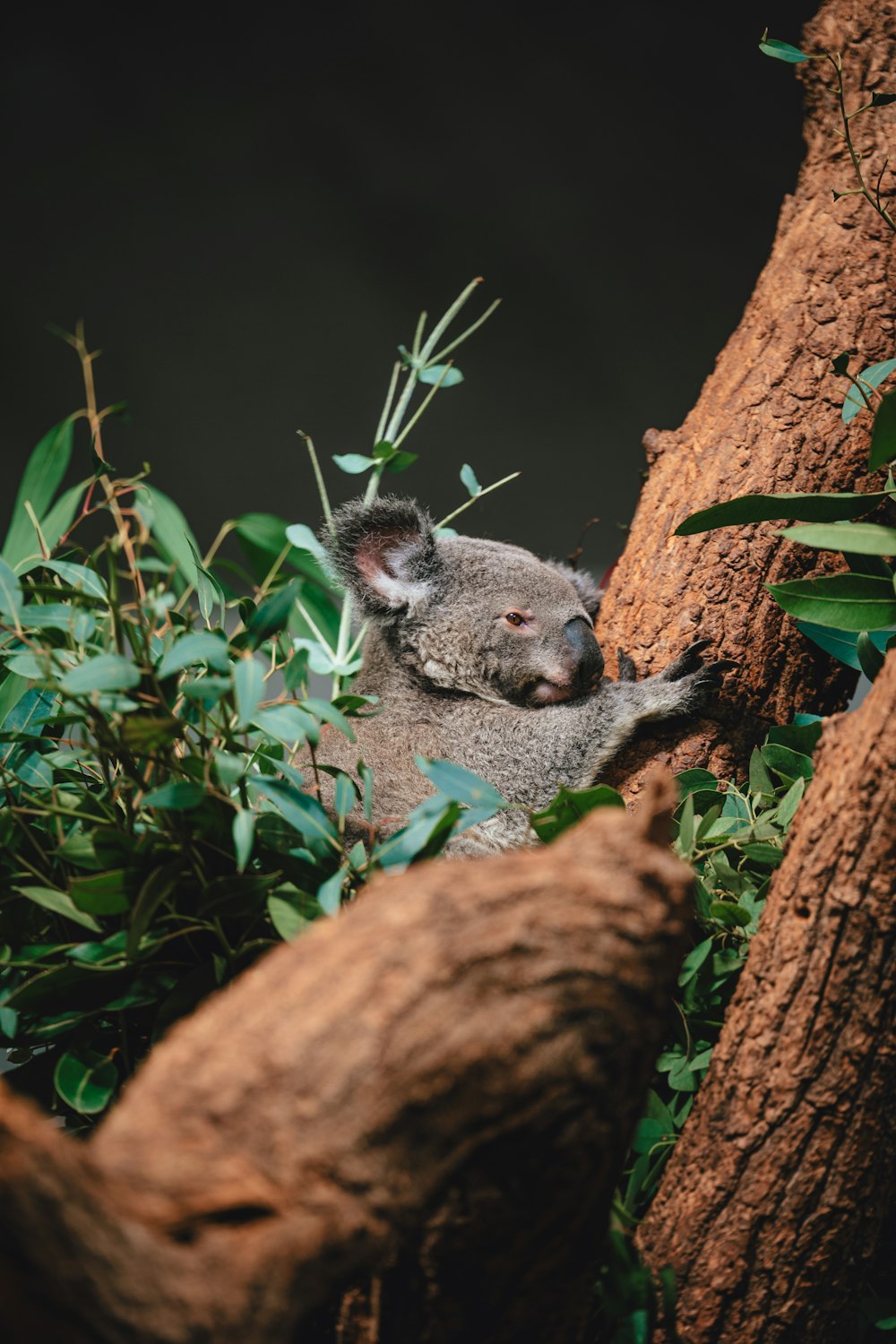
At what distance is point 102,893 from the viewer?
111 cm

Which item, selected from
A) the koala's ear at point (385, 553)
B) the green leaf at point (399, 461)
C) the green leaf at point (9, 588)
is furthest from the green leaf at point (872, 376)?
the green leaf at point (9, 588)

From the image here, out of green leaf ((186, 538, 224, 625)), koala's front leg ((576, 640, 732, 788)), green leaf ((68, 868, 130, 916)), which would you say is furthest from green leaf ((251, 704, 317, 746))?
koala's front leg ((576, 640, 732, 788))

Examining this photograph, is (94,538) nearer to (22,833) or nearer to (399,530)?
(399,530)

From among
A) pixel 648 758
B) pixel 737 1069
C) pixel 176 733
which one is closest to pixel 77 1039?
pixel 176 733

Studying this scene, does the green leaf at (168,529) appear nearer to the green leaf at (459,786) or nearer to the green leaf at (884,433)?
the green leaf at (459,786)

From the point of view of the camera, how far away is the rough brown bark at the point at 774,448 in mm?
1746

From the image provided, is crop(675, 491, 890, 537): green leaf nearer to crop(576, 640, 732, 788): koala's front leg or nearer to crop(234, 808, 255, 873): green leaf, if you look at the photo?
crop(576, 640, 732, 788): koala's front leg

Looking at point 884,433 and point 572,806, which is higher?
point 884,433

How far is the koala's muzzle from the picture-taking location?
1.91 m

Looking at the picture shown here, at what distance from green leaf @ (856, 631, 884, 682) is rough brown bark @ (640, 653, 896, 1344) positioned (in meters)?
0.49

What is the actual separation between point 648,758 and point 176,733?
102 cm

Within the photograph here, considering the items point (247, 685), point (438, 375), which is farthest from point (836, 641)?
point (247, 685)

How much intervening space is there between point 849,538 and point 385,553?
116 cm

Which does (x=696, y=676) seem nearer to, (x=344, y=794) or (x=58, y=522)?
(x=344, y=794)
